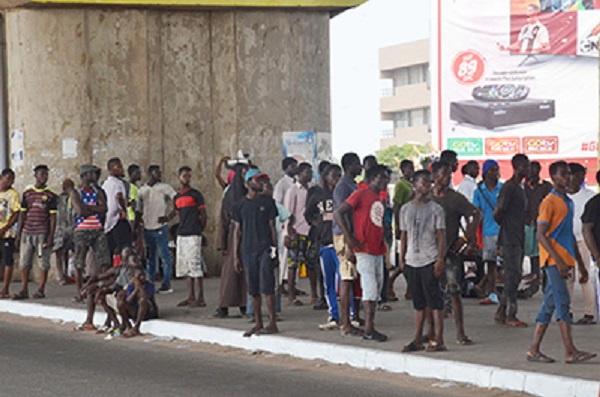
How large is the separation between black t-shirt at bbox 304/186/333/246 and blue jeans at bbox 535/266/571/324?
366 cm

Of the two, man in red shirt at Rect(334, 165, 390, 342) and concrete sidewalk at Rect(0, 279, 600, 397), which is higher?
man in red shirt at Rect(334, 165, 390, 342)

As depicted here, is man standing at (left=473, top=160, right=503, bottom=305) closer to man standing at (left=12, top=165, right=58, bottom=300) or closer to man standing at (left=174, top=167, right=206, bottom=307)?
man standing at (left=174, top=167, right=206, bottom=307)

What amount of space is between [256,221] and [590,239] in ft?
12.8

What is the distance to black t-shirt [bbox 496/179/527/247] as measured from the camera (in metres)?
13.3

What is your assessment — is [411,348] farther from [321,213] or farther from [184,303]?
[184,303]

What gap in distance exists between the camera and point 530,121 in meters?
58.1

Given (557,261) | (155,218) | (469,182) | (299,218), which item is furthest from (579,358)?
(155,218)

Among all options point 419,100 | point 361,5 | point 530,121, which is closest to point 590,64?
point 530,121

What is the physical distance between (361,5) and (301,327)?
33.3ft

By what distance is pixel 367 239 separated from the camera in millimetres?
12500

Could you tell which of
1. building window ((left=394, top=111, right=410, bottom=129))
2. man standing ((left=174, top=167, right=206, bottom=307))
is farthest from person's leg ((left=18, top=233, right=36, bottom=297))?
building window ((left=394, top=111, right=410, bottom=129))

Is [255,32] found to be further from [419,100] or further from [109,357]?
[419,100]

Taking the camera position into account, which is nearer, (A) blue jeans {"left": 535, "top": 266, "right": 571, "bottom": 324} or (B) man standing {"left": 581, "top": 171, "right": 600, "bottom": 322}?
(A) blue jeans {"left": 535, "top": 266, "right": 571, "bottom": 324}

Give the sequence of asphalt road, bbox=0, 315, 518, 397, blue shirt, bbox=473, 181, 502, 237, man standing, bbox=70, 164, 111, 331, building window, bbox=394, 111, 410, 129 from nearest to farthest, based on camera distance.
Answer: asphalt road, bbox=0, 315, 518, 397 → blue shirt, bbox=473, 181, 502, 237 → man standing, bbox=70, 164, 111, 331 → building window, bbox=394, 111, 410, 129
